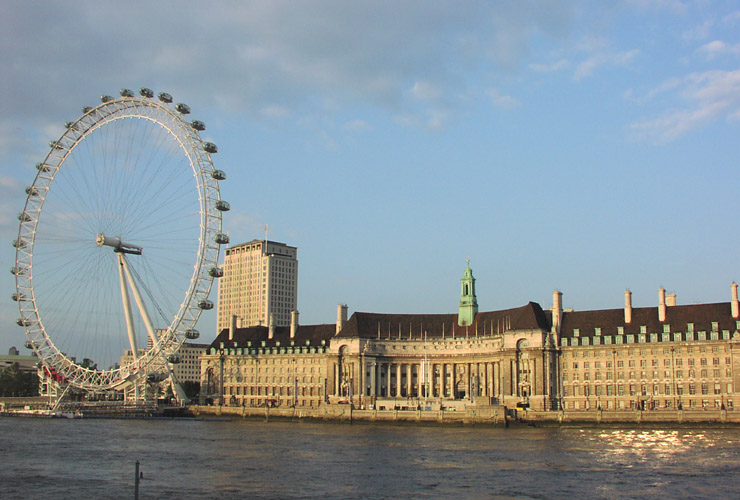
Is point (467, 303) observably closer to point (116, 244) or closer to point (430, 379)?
point (430, 379)

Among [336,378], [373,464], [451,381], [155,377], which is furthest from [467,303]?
[373,464]

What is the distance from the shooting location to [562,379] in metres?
131

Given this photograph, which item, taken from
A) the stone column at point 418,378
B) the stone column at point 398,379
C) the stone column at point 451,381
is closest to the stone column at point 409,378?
the stone column at point 418,378

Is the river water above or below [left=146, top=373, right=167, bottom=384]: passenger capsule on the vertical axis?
below

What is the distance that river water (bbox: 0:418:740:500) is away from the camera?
163 feet

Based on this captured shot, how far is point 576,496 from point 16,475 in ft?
119

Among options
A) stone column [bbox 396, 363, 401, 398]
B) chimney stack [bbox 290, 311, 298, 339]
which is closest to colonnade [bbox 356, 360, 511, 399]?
stone column [bbox 396, 363, 401, 398]

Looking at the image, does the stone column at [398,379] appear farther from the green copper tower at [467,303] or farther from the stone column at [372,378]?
the green copper tower at [467,303]

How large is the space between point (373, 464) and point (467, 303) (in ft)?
316

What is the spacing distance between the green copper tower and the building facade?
0.21 metres

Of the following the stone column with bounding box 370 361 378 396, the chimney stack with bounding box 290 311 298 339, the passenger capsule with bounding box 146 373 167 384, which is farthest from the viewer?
the chimney stack with bounding box 290 311 298 339

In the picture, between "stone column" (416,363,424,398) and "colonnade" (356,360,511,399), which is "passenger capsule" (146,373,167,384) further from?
"stone column" (416,363,424,398)

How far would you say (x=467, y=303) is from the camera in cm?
15750

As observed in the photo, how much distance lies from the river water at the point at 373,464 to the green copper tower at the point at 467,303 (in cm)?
5859
